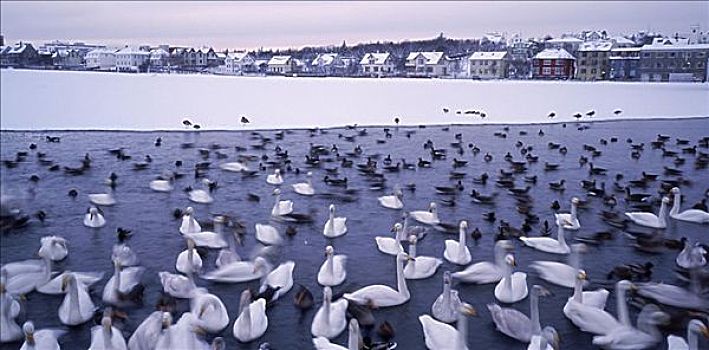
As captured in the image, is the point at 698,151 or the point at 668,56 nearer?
the point at 668,56

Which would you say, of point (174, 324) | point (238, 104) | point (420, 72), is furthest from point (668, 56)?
point (420, 72)

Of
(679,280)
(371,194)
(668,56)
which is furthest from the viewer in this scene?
(668,56)

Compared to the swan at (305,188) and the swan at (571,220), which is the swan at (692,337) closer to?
the swan at (571,220)

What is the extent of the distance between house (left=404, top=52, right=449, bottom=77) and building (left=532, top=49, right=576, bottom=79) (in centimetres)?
1383

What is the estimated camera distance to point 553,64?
39719 mm

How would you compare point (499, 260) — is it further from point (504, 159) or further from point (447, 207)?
point (504, 159)

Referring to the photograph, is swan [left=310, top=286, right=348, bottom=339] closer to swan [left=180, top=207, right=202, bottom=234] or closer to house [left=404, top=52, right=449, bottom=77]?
swan [left=180, top=207, right=202, bottom=234]

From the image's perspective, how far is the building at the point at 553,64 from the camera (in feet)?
115

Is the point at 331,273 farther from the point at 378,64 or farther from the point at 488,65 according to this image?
the point at 378,64

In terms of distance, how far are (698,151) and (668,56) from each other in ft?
13.1

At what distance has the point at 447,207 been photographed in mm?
8883

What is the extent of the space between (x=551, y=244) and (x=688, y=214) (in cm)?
238

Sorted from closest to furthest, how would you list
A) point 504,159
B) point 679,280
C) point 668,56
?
1. point 679,280
2. point 668,56
3. point 504,159

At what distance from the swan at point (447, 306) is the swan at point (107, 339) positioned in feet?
7.24
